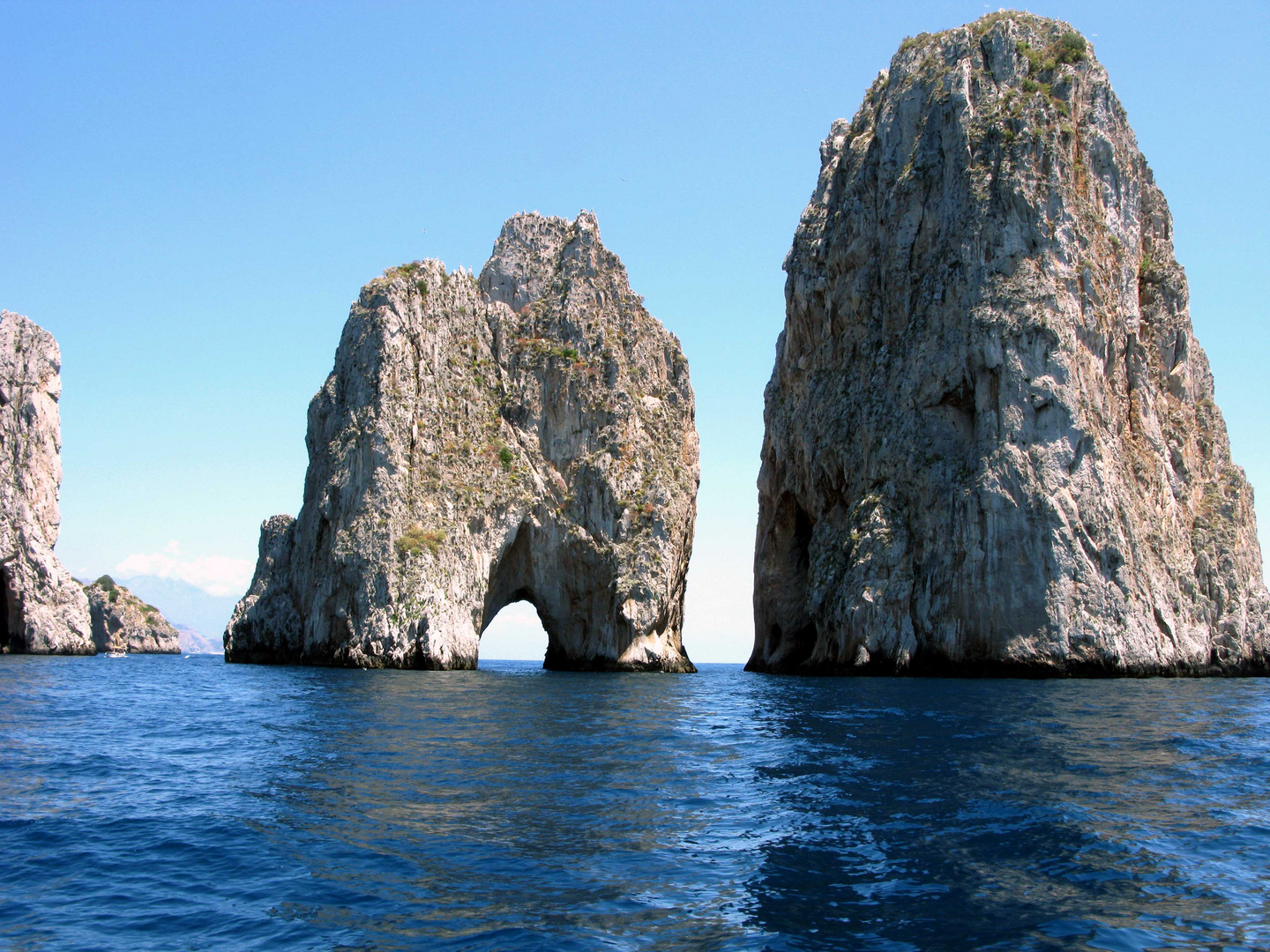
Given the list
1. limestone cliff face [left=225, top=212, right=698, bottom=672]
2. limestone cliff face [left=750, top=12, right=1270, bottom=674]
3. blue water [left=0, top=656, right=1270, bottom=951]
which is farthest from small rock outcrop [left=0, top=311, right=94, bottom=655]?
Answer: limestone cliff face [left=750, top=12, right=1270, bottom=674]

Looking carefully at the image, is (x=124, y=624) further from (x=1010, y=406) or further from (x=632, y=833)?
(x=632, y=833)

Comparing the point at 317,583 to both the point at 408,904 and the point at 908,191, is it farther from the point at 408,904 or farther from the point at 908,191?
the point at 408,904

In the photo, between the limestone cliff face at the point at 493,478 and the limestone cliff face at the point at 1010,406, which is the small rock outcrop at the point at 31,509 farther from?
the limestone cliff face at the point at 1010,406

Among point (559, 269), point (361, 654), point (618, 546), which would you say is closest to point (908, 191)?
point (559, 269)

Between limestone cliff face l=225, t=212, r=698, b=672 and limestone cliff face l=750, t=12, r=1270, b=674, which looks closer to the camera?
limestone cliff face l=750, t=12, r=1270, b=674

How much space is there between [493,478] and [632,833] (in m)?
51.6

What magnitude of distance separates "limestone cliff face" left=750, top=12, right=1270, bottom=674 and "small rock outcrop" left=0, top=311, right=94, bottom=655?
204 ft

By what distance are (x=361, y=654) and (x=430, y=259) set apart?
29856 mm

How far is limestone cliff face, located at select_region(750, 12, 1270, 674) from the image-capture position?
54.2 metres

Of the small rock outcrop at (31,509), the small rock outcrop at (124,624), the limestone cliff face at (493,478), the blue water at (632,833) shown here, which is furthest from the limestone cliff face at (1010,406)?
the small rock outcrop at (124,624)

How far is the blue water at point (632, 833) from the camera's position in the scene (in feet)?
34.2

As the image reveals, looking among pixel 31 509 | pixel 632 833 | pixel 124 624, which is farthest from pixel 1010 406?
pixel 124 624

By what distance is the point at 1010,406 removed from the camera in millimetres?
56094

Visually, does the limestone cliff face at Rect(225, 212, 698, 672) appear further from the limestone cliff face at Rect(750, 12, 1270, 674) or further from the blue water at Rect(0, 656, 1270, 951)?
the blue water at Rect(0, 656, 1270, 951)
